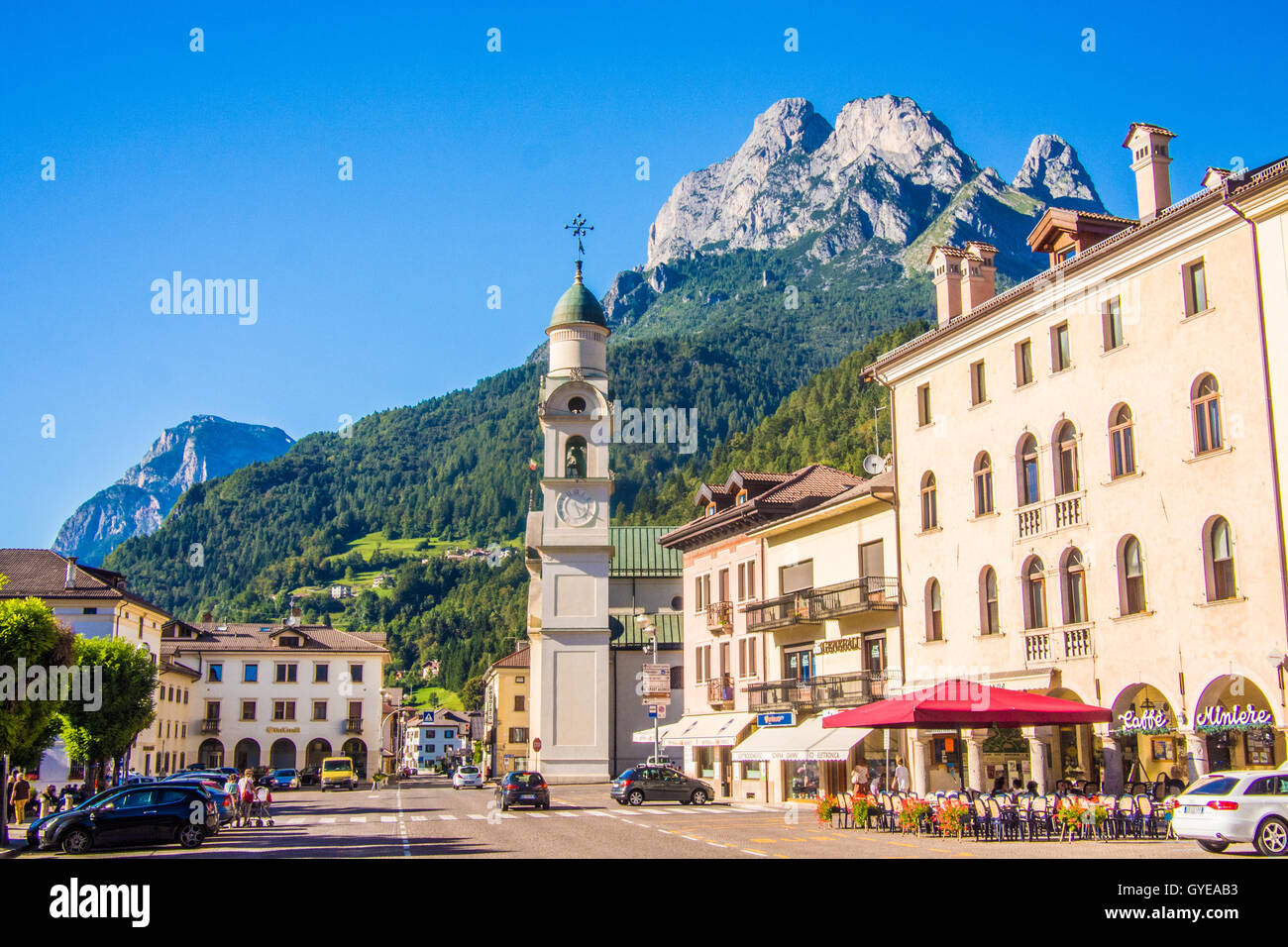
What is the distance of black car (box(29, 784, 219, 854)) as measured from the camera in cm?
2831

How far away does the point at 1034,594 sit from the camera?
34312mm

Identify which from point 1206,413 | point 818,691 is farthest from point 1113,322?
point 818,691

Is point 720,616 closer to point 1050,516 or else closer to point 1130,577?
point 1050,516

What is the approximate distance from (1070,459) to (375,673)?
7627 cm

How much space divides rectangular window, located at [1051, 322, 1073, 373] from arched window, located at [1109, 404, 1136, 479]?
2586mm

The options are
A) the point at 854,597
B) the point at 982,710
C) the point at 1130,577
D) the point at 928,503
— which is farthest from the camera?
the point at 854,597

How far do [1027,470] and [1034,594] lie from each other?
367cm

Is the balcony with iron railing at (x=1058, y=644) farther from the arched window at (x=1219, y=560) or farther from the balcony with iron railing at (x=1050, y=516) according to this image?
the arched window at (x=1219, y=560)

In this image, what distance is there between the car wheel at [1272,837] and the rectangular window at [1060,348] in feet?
53.2

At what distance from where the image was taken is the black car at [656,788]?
4859 cm

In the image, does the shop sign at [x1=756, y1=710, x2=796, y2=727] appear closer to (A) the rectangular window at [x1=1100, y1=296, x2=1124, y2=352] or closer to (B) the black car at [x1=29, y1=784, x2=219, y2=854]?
(A) the rectangular window at [x1=1100, y1=296, x2=1124, y2=352]

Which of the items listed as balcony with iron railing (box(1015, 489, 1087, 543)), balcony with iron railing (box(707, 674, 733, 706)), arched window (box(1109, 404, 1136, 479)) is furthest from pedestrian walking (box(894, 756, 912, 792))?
balcony with iron railing (box(707, 674, 733, 706))

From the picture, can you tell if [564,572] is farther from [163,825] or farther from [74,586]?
[163,825]
